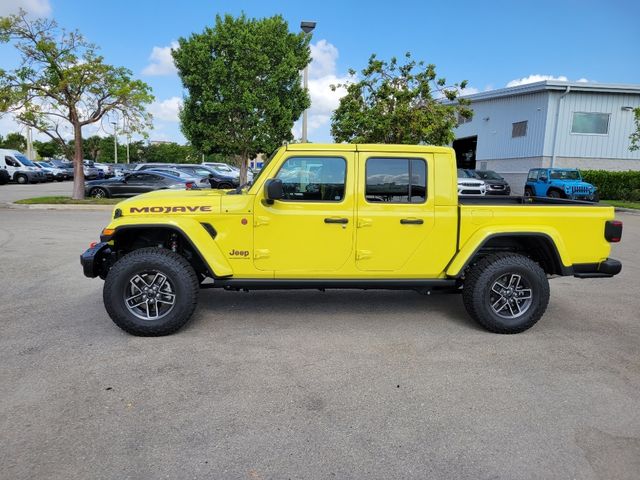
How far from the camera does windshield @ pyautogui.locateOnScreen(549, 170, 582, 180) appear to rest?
66.4ft

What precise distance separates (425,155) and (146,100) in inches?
590

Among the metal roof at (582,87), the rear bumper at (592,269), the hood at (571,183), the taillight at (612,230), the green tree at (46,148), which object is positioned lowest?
the rear bumper at (592,269)

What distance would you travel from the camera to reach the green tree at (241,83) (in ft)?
73.1

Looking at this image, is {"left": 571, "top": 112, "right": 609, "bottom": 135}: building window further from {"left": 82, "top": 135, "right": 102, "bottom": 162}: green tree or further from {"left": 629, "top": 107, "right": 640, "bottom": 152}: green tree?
{"left": 82, "top": 135, "right": 102, "bottom": 162}: green tree

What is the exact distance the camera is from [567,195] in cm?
1947

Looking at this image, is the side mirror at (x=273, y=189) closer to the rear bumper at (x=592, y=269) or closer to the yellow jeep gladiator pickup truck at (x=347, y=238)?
the yellow jeep gladiator pickup truck at (x=347, y=238)

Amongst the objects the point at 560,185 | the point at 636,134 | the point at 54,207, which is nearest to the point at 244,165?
Answer: the point at 54,207

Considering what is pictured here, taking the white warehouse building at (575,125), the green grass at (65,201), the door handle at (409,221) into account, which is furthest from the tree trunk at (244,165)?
the door handle at (409,221)

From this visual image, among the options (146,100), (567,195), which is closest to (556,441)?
(146,100)

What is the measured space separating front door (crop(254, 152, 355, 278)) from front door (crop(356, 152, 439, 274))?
13 centimetres

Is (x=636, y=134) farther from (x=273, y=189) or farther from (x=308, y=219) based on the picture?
(x=273, y=189)

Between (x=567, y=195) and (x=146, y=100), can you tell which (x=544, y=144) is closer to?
(x=567, y=195)

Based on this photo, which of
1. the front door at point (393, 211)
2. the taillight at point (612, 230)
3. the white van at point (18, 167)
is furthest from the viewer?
the white van at point (18, 167)

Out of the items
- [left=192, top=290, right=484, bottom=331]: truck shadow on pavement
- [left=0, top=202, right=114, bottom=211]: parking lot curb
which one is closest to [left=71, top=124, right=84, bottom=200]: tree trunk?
[left=0, top=202, right=114, bottom=211]: parking lot curb
